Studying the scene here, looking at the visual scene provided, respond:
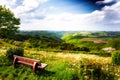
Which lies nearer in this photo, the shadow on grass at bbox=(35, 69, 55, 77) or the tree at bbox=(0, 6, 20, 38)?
the shadow on grass at bbox=(35, 69, 55, 77)

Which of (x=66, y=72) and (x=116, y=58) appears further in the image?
(x=116, y=58)

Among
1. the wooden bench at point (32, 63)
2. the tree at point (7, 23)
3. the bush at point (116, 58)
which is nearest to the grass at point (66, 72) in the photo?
the wooden bench at point (32, 63)

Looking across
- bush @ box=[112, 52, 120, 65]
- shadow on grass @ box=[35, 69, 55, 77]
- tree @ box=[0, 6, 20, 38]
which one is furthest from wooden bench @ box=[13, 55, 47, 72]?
tree @ box=[0, 6, 20, 38]

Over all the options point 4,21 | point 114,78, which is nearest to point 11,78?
point 114,78

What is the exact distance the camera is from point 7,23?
65.9 meters

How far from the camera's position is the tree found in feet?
213

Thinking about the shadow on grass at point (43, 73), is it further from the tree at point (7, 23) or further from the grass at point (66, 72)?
the tree at point (7, 23)

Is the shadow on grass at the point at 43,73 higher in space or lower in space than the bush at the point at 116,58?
lower

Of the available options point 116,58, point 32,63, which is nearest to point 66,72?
point 32,63

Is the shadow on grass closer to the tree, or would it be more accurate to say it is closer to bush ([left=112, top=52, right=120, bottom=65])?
bush ([left=112, top=52, right=120, bottom=65])

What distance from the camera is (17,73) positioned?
15.5 m

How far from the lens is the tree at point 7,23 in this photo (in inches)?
2562

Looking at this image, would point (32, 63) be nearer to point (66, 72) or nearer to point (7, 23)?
point (66, 72)

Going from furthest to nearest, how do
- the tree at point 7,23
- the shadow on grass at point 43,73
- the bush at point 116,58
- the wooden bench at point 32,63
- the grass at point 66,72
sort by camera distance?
the tree at point 7,23
the bush at point 116,58
the wooden bench at point 32,63
the shadow on grass at point 43,73
the grass at point 66,72
